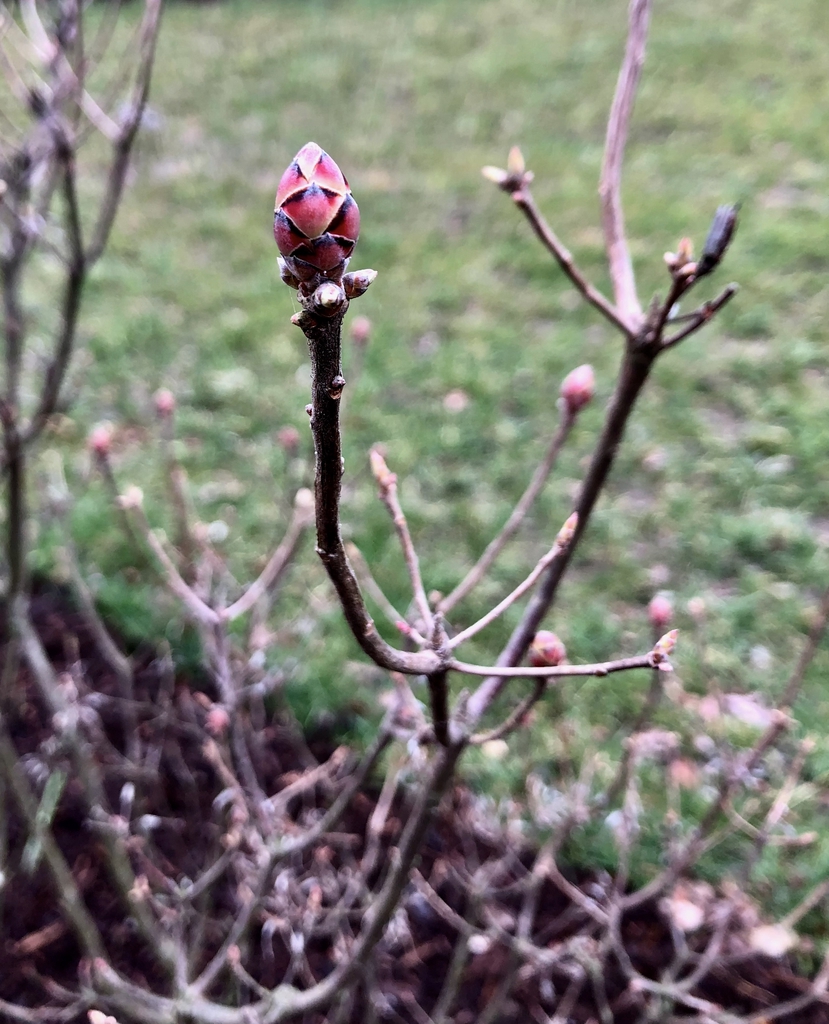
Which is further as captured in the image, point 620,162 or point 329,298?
point 620,162

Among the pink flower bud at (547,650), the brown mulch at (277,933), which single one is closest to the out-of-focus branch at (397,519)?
the pink flower bud at (547,650)

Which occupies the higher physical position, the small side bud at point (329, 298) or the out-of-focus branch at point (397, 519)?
the small side bud at point (329, 298)

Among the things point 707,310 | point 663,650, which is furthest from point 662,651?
point 707,310

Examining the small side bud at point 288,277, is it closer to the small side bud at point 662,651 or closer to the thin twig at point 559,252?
the small side bud at point 662,651

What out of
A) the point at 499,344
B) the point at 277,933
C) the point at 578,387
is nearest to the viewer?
the point at 578,387

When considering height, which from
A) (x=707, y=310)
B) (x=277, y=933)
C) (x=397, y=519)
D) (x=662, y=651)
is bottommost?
(x=277, y=933)

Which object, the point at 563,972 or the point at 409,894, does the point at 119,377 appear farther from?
the point at 563,972

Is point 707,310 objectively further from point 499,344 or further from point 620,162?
point 499,344
